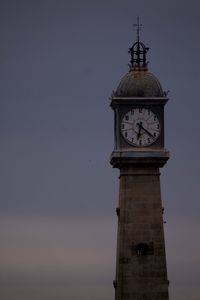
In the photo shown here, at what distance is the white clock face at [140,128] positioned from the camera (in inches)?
1553

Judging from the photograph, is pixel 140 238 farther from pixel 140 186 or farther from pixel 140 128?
pixel 140 128

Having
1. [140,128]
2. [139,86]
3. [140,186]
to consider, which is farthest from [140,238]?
[139,86]

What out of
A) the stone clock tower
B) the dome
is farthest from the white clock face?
the dome

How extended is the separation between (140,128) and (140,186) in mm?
2206

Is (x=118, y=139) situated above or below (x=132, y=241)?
above

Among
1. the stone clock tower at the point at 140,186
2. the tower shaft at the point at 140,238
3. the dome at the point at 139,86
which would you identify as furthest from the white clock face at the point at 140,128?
the tower shaft at the point at 140,238

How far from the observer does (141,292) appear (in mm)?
38719

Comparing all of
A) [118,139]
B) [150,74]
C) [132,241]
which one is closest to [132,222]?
[132,241]

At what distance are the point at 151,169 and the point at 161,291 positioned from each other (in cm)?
462

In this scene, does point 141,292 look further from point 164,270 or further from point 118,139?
point 118,139

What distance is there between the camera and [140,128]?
129ft

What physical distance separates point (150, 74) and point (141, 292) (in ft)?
27.6

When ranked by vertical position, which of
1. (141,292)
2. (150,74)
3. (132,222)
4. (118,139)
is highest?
(150,74)

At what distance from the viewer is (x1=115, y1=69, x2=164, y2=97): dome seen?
3969 centimetres
